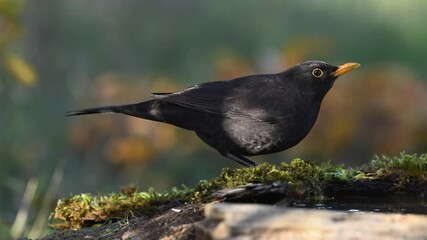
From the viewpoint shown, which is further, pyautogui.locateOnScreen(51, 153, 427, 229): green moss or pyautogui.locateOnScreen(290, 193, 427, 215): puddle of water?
pyautogui.locateOnScreen(51, 153, 427, 229): green moss

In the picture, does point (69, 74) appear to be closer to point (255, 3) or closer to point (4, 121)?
point (4, 121)

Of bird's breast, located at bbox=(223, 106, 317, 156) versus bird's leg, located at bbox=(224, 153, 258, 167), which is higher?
bird's breast, located at bbox=(223, 106, 317, 156)

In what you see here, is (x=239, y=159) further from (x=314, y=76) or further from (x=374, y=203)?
(x=374, y=203)

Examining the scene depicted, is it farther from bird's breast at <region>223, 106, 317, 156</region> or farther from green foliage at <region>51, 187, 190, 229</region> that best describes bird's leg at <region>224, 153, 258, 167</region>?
green foliage at <region>51, 187, 190, 229</region>

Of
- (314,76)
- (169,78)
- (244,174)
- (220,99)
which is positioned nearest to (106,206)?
(244,174)

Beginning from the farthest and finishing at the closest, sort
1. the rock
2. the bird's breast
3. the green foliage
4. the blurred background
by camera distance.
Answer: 1. the blurred background
2. the bird's breast
3. the green foliage
4. the rock

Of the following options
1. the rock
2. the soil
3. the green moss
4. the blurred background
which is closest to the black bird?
the green moss
